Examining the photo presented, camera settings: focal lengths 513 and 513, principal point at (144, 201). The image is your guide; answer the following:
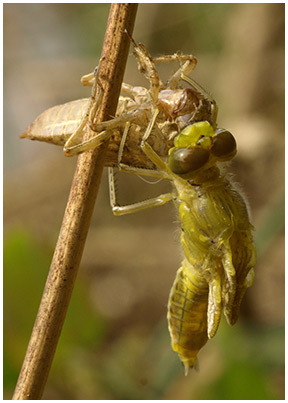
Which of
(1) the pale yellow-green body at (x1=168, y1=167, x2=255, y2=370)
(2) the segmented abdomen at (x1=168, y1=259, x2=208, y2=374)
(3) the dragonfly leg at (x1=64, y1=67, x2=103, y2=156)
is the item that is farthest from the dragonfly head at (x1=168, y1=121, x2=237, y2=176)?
(2) the segmented abdomen at (x1=168, y1=259, x2=208, y2=374)

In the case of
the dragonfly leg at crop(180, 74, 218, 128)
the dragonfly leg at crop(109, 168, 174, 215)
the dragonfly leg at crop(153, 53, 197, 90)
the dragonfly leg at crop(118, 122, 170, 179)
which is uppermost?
the dragonfly leg at crop(153, 53, 197, 90)

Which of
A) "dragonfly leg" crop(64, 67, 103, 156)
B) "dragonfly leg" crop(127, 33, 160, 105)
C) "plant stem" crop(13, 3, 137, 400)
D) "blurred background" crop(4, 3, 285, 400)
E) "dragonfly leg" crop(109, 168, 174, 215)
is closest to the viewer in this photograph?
"plant stem" crop(13, 3, 137, 400)

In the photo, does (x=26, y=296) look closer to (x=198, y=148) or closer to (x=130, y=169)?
(x=130, y=169)

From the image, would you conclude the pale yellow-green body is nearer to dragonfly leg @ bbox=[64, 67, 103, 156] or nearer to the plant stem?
dragonfly leg @ bbox=[64, 67, 103, 156]

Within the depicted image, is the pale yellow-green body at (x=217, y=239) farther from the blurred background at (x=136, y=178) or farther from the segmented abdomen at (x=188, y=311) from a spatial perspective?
the blurred background at (x=136, y=178)

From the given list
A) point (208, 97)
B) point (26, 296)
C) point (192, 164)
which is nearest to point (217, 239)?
point (192, 164)

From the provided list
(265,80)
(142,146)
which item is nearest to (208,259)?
(142,146)

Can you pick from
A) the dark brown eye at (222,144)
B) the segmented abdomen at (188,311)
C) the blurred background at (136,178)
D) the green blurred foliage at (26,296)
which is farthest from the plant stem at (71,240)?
the blurred background at (136,178)

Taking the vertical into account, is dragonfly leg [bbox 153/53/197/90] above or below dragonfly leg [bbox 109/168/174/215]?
above
